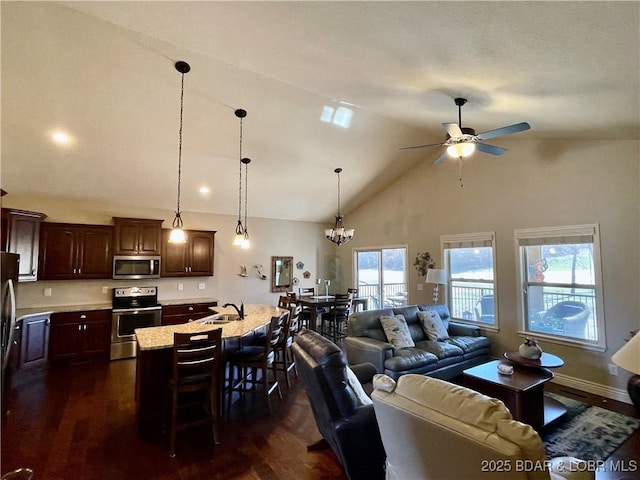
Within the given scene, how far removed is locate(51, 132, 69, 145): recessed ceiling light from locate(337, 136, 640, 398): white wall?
5830 millimetres

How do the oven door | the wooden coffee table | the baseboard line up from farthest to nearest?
the oven door
the baseboard
the wooden coffee table

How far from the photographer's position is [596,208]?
4020 millimetres

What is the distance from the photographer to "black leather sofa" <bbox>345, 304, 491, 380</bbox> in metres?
3.74

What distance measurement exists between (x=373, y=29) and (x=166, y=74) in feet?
8.49

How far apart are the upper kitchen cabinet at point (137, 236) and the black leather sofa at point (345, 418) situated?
15.1ft

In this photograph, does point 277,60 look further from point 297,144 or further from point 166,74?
point 297,144

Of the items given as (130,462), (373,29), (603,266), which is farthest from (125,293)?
(603,266)

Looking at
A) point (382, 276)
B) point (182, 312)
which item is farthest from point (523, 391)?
point (182, 312)

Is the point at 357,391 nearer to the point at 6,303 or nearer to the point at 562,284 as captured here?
the point at 6,303

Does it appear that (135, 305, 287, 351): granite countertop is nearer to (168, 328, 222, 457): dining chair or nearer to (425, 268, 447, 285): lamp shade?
(168, 328, 222, 457): dining chair

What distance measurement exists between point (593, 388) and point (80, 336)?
7.41 m

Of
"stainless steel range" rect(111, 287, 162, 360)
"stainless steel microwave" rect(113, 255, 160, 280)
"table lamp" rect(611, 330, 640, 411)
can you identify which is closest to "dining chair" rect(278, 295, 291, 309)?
"stainless steel range" rect(111, 287, 162, 360)

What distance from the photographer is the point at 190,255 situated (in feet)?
20.1

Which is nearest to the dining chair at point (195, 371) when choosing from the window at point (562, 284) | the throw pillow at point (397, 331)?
the throw pillow at point (397, 331)
